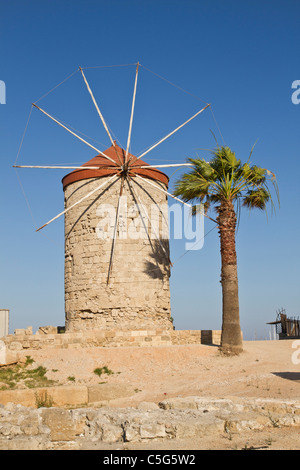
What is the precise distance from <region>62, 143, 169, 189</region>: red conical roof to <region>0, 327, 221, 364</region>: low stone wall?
6.53m

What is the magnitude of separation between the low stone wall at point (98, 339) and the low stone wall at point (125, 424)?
6.87 m

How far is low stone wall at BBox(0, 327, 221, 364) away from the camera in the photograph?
15930 mm

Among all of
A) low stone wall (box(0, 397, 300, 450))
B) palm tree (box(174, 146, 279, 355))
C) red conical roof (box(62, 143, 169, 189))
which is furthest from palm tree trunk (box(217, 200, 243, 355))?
low stone wall (box(0, 397, 300, 450))

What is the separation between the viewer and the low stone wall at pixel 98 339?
627 inches

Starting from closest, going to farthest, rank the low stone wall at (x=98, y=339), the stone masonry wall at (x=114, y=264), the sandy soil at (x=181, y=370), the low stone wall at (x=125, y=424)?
the low stone wall at (x=125, y=424) → the sandy soil at (x=181, y=370) → the low stone wall at (x=98, y=339) → the stone masonry wall at (x=114, y=264)

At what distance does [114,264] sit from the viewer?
19250mm

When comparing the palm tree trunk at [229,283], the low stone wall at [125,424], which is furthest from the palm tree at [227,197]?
the low stone wall at [125,424]

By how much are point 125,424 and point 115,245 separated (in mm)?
12802

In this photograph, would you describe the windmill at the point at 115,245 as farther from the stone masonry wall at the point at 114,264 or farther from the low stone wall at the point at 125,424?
the low stone wall at the point at 125,424

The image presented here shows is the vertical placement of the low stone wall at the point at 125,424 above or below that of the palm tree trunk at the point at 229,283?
below

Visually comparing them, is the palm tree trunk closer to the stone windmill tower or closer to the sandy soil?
the sandy soil

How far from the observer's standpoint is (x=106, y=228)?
Answer: 1962 cm
